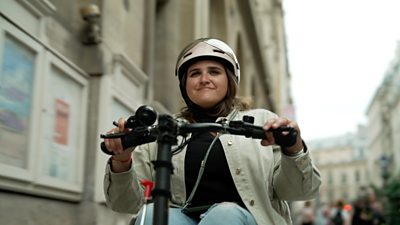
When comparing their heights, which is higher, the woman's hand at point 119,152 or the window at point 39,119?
the window at point 39,119

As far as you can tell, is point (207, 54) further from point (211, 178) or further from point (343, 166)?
point (343, 166)

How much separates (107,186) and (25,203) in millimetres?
2601

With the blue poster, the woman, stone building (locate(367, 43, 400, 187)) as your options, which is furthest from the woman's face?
stone building (locate(367, 43, 400, 187))

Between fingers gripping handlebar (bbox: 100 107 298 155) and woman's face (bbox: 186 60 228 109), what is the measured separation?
66 centimetres

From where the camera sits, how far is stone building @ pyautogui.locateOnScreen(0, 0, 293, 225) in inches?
189

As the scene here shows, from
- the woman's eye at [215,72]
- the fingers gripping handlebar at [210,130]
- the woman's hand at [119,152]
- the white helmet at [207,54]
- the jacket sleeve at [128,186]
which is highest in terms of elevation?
the white helmet at [207,54]

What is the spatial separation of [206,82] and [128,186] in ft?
2.18

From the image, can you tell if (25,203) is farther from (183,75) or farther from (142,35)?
(142,35)

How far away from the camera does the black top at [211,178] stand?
2764mm

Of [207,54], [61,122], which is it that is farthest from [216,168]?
[61,122]

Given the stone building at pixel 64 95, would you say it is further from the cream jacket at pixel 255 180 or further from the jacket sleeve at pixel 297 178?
A: the jacket sleeve at pixel 297 178

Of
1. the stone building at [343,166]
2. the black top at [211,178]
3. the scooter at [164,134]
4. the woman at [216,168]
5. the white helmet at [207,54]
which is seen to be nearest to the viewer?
the scooter at [164,134]

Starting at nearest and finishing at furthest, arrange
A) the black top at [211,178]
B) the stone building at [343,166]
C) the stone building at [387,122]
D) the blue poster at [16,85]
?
the black top at [211,178], the blue poster at [16,85], the stone building at [387,122], the stone building at [343,166]

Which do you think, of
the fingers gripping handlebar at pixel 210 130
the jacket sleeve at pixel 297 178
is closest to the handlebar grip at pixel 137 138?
the fingers gripping handlebar at pixel 210 130
